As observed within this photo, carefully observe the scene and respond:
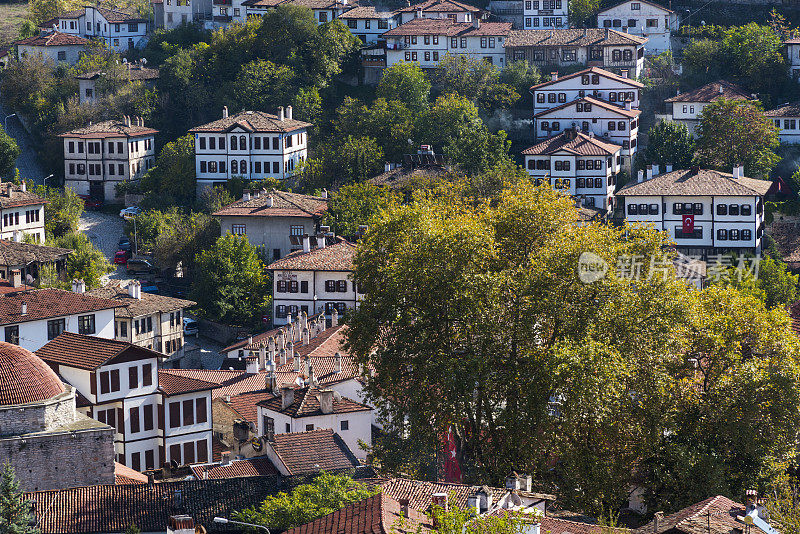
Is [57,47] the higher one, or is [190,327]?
[57,47]

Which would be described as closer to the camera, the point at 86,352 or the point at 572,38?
the point at 86,352

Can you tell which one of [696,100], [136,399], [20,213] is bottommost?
[136,399]

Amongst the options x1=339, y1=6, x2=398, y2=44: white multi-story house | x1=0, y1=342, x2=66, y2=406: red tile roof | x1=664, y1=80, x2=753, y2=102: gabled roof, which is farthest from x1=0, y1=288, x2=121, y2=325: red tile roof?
x1=339, y1=6, x2=398, y2=44: white multi-story house

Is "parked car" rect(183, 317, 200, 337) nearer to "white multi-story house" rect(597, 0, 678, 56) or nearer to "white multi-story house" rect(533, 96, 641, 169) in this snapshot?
"white multi-story house" rect(533, 96, 641, 169)

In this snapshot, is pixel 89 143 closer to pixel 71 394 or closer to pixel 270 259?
pixel 270 259

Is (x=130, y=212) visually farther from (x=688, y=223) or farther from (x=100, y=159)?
(x=688, y=223)

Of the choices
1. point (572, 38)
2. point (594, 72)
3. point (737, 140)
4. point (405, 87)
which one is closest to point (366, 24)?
point (405, 87)

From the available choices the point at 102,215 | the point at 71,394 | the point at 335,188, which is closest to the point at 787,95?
the point at 335,188
